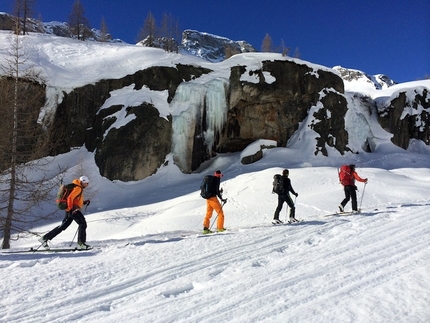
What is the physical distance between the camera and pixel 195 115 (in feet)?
62.2

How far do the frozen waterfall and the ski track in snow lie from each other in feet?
43.2

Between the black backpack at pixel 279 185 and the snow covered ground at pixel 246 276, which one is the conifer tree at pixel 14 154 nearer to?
the snow covered ground at pixel 246 276

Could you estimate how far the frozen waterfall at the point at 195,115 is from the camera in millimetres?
18594

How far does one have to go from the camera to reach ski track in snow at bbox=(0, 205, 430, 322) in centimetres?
288

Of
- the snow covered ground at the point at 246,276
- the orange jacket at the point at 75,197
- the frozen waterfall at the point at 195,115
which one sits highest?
the frozen waterfall at the point at 195,115

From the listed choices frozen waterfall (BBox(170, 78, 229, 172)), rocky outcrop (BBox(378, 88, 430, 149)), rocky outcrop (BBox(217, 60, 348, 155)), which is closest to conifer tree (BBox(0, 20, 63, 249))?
frozen waterfall (BBox(170, 78, 229, 172))

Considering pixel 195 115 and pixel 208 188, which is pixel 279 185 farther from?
pixel 195 115

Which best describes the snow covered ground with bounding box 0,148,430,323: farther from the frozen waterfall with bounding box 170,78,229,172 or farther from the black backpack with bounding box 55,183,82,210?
the frozen waterfall with bounding box 170,78,229,172

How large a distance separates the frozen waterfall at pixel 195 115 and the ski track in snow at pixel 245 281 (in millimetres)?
13180

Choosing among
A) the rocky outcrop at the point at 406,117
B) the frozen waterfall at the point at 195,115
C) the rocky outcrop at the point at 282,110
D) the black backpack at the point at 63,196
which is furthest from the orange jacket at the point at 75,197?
the rocky outcrop at the point at 406,117

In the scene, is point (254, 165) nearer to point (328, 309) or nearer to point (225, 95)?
point (225, 95)

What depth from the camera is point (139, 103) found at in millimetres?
18234

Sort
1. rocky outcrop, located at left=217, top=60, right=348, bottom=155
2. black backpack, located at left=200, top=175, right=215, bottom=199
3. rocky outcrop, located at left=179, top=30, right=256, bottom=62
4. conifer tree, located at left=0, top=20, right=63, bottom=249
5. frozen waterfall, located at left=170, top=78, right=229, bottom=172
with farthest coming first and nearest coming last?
rocky outcrop, located at left=179, top=30, right=256, bottom=62 → rocky outcrop, located at left=217, top=60, right=348, bottom=155 → frozen waterfall, located at left=170, top=78, right=229, bottom=172 → conifer tree, located at left=0, top=20, right=63, bottom=249 → black backpack, located at left=200, top=175, right=215, bottom=199

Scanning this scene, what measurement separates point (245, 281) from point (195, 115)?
1603 cm
